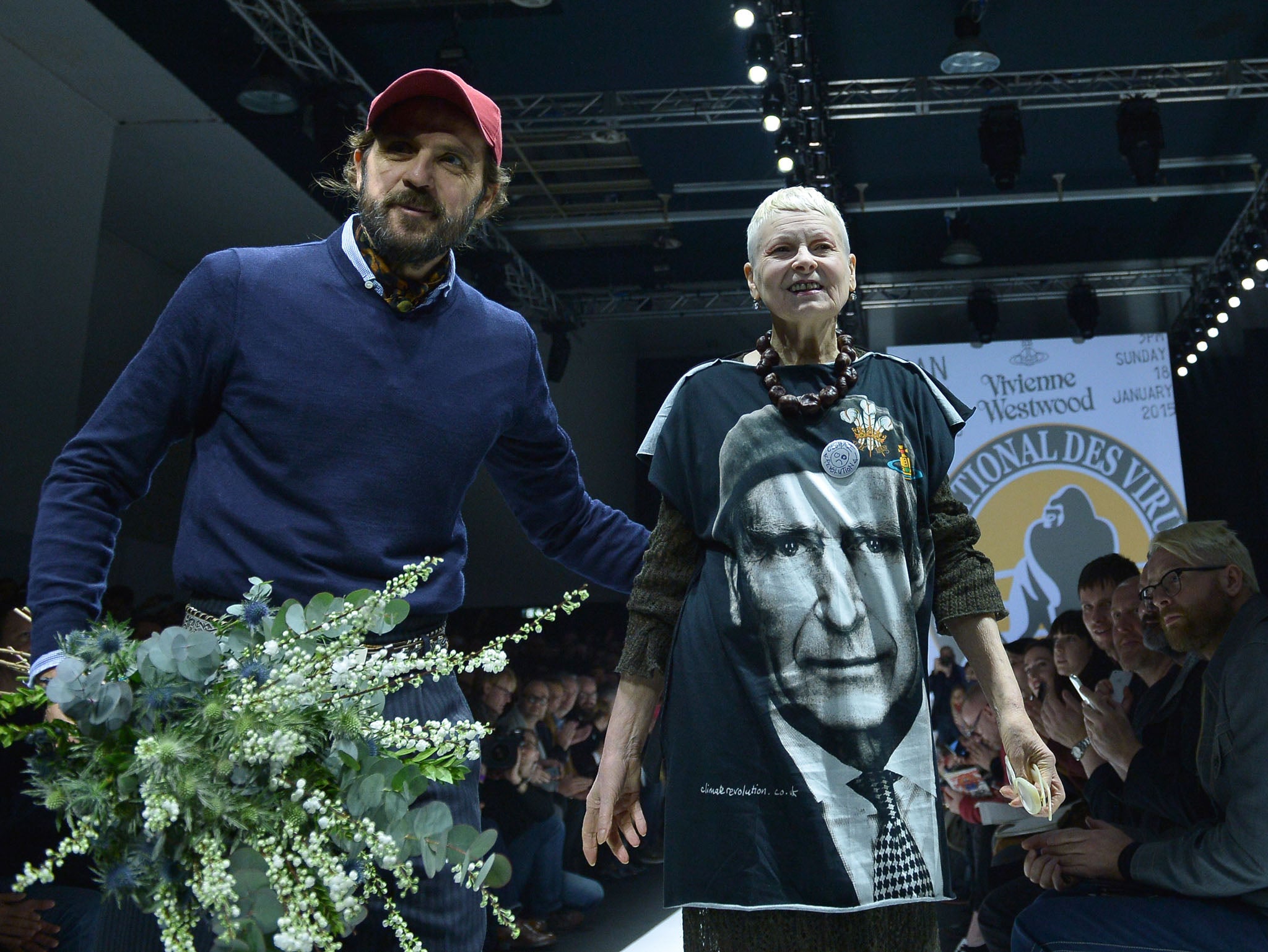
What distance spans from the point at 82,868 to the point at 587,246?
7.41 m

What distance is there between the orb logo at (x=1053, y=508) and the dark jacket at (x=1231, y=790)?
18.0 ft

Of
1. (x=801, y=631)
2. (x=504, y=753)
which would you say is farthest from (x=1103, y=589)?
(x=801, y=631)

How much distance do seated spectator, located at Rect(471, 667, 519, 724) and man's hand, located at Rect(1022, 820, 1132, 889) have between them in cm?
290

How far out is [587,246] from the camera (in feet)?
31.9

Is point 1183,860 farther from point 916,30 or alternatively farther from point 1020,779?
point 916,30

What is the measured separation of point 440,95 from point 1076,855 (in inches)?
76.5

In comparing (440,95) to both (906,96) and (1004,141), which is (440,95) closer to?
(1004,141)

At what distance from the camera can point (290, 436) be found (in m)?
1.40

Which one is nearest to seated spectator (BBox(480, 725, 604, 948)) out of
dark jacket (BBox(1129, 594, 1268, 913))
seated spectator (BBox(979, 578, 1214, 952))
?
seated spectator (BBox(979, 578, 1214, 952))

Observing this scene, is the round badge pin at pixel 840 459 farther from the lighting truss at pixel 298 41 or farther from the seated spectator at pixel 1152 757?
the lighting truss at pixel 298 41

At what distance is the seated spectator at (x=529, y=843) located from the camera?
4.86m

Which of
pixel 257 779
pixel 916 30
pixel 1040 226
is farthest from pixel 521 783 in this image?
pixel 1040 226

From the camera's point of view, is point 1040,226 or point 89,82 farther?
point 1040,226

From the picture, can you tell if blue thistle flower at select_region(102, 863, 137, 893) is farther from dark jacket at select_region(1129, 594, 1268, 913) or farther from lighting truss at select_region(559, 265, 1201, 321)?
lighting truss at select_region(559, 265, 1201, 321)
